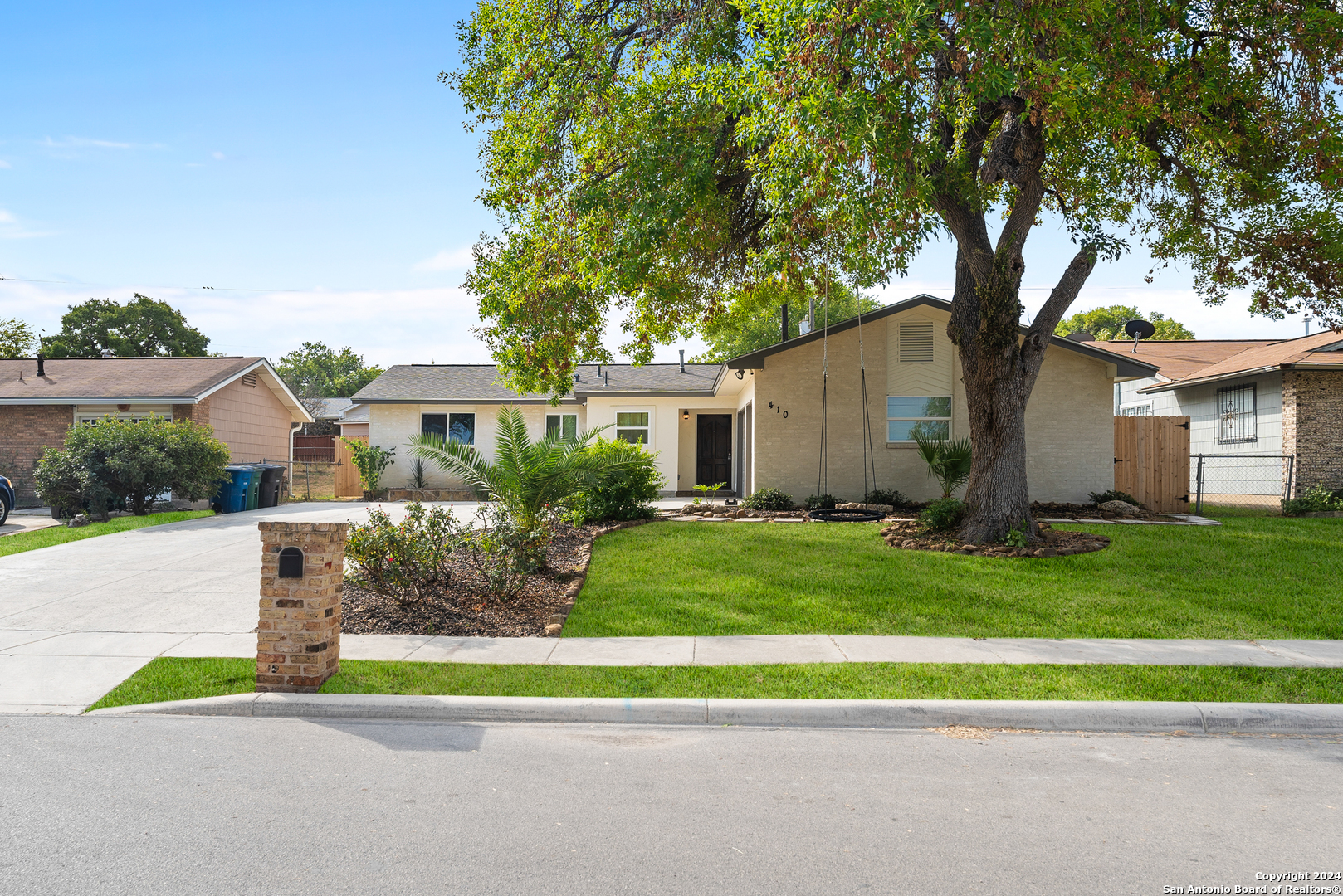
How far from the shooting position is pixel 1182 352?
85.6 ft

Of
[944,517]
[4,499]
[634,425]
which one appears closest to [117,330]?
[4,499]

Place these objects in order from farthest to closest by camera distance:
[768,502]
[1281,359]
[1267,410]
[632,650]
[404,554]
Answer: [1267,410], [1281,359], [768,502], [404,554], [632,650]

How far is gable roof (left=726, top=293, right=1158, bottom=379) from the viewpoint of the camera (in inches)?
637

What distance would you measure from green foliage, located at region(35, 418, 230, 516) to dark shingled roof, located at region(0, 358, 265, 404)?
10.7 feet

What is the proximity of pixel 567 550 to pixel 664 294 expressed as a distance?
4379mm

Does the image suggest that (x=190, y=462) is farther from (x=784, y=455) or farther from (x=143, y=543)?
(x=784, y=455)

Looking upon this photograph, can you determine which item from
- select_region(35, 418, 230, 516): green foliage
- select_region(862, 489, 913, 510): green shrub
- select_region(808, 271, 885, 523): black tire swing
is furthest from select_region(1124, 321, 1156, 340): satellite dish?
select_region(35, 418, 230, 516): green foliage

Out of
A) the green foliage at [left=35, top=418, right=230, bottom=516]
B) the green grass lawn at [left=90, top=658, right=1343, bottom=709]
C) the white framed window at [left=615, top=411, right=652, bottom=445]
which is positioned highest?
the white framed window at [left=615, top=411, right=652, bottom=445]

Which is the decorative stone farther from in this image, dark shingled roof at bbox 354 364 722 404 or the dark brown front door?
the dark brown front door

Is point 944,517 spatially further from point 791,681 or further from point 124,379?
point 124,379

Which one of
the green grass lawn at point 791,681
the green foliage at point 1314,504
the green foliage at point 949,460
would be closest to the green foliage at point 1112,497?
the green foliage at point 949,460

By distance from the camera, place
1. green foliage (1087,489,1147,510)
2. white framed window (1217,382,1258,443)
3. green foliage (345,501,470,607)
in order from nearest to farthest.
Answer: green foliage (345,501,470,607)
green foliage (1087,489,1147,510)
white framed window (1217,382,1258,443)

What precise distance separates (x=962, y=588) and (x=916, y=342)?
9.14 metres

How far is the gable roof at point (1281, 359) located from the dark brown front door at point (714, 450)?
12607 mm
